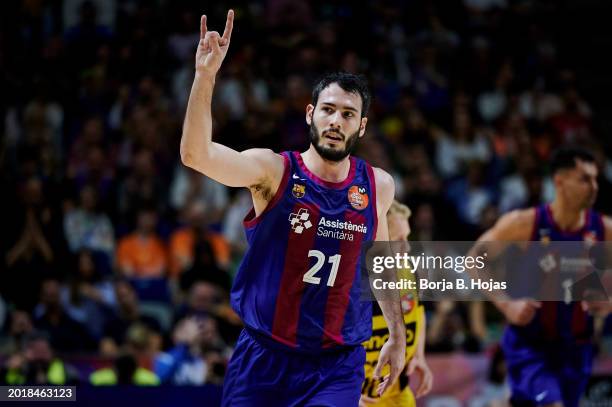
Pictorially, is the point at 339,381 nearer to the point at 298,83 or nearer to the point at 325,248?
the point at 325,248

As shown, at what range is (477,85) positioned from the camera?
14.1m

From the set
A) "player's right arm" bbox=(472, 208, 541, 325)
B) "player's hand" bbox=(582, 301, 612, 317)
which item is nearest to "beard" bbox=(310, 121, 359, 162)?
"player's right arm" bbox=(472, 208, 541, 325)

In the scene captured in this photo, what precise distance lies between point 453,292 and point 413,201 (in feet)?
14.8

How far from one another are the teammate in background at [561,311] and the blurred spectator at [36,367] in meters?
3.73

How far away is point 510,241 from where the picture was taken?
7414 millimetres

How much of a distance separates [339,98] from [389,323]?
1261 mm

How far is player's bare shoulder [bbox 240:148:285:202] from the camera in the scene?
5.16m

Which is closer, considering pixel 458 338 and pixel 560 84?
pixel 458 338

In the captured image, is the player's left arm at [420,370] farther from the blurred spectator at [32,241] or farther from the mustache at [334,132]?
the blurred spectator at [32,241]

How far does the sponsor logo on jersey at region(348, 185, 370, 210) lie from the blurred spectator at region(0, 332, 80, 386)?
4.01 meters

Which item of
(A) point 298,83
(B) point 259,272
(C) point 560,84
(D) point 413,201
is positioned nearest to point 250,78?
(A) point 298,83

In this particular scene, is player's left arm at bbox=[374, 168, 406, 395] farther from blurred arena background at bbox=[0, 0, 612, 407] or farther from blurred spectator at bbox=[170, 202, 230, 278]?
blurred spectator at bbox=[170, 202, 230, 278]

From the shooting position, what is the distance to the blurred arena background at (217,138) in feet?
32.3

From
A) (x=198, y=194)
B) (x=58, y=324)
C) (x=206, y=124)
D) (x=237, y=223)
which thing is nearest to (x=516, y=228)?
(x=206, y=124)
